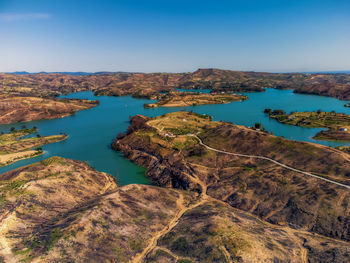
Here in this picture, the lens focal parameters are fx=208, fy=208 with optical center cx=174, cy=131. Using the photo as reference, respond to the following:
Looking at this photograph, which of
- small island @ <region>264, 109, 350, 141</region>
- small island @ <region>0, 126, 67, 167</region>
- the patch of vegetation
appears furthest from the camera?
small island @ <region>264, 109, 350, 141</region>

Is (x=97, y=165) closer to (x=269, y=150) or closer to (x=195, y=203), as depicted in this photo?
(x=195, y=203)

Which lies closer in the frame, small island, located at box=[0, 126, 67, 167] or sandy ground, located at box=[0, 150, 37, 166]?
sandy ground, located at box=[0, 150, 37, 166]

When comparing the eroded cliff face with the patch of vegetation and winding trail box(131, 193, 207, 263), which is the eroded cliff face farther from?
the patch of vegetation

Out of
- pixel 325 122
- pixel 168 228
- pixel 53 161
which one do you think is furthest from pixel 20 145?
pixel 325 122

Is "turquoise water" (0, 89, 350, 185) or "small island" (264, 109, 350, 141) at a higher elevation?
"small island" (264, 109, 350, 141)

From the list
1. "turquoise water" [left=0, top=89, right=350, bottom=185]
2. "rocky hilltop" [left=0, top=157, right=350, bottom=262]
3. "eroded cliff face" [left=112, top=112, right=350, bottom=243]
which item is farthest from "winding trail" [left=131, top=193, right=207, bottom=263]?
"turquoise water" [left=0, top=89, right=350, bottom=185]

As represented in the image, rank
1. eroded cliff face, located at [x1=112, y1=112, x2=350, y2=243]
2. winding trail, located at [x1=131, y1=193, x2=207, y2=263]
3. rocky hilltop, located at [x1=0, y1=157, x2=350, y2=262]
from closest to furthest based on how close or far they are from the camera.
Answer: rocky hilltop, located at [x1=0, y1=157, x2=350, y2=262] → winding trail, located at [x1=131, y1=193, x2=207, y2=263] → eroded cliff face, located at [x1=112, y1=112, x2=350, y2=243]

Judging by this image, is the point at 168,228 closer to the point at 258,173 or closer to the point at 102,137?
the point at 258,173

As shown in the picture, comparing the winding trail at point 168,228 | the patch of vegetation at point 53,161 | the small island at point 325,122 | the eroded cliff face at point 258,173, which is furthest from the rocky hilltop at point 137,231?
the small island at point 325,122
